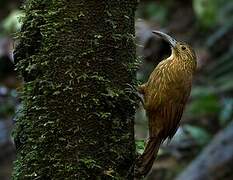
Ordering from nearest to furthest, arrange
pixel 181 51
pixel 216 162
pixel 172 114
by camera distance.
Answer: pixel 172 114 < pixel 181 51 < pixel 216 162

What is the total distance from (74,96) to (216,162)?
4024 millimetres

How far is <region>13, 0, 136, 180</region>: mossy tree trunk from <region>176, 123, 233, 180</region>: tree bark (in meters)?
3.70

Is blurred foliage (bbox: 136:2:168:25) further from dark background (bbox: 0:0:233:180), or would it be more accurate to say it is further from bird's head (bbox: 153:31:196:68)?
bird's head (bbox: 153:31:196:68)

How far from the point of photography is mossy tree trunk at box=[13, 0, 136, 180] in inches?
90.4

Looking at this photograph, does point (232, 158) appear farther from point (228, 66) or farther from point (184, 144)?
point (228, 66)

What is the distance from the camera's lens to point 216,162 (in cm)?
610

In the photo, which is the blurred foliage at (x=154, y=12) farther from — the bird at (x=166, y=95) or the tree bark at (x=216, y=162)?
the bird at (x=166, y=95)

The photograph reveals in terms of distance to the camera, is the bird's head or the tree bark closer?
the bird's head

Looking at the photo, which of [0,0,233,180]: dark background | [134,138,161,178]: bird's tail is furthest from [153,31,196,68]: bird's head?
[0,0,233,180]: dark background

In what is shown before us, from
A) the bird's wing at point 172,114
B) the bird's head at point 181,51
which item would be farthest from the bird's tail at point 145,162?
the bird's head at point 181,51

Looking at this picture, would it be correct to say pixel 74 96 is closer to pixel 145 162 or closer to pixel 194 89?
pixel 145 162

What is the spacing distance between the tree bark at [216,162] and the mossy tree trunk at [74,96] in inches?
145

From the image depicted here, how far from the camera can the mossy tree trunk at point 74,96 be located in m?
2.30

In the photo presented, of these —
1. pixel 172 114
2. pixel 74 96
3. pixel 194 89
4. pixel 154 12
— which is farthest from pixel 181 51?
pixel 154 12
